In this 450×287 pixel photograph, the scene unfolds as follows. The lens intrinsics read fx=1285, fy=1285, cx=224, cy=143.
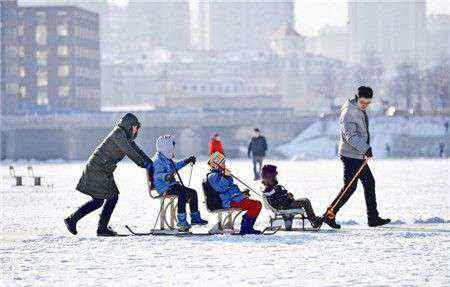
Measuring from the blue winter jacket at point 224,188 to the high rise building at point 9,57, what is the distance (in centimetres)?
12077

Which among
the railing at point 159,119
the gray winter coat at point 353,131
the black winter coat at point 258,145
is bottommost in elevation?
the railing at point 159,119

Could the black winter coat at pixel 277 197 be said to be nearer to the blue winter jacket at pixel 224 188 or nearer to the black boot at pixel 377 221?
the blue winter jacket at pixel 224 188

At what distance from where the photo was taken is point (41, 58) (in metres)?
140

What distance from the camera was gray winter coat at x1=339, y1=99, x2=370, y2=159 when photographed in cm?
1681

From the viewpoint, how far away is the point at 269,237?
15.8m

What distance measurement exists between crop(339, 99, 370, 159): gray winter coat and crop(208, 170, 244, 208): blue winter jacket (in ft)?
5.81

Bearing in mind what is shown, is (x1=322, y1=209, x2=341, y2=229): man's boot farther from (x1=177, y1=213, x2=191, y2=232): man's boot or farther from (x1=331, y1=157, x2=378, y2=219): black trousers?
(x1=177, y1=213, x2=191, y2=232): man's boot

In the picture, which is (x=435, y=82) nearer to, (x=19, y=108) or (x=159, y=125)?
(x=159, y=125)

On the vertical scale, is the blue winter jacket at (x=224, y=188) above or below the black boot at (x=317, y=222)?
above

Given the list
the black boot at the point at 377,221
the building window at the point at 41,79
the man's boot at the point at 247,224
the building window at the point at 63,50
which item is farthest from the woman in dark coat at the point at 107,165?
the building window at the point at 63,50

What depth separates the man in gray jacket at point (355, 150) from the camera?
55.2 feet

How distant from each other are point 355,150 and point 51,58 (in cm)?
12464

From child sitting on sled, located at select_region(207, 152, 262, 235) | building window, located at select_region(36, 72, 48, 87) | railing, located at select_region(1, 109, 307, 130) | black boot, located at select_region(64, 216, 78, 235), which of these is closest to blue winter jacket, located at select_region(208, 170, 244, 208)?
child sitting on sled, located at select_region(207, 152, 262, 235)

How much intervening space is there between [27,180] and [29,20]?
332 ft
